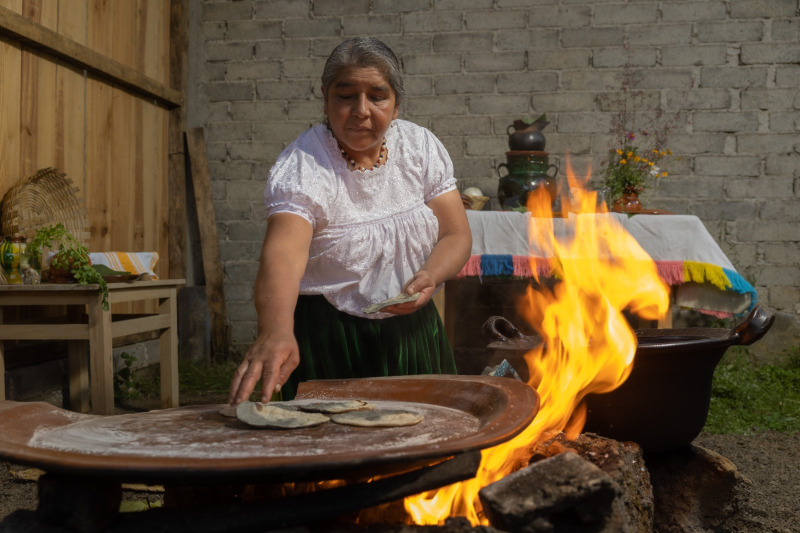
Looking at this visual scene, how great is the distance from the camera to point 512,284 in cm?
529

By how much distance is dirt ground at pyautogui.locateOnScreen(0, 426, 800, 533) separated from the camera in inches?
81.7

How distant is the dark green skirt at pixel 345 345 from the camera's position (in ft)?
6.45

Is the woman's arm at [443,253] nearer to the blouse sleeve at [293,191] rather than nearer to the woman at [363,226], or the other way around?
the woman at [363,226]

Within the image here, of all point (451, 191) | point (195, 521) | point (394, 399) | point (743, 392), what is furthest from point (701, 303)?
point (195, 521)

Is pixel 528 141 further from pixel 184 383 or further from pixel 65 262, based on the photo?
pixel 184 383

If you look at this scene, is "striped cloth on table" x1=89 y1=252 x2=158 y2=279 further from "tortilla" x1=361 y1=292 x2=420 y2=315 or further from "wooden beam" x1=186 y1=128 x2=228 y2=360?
"tortilla" x1=361 y1=292 x2=420 y2=315

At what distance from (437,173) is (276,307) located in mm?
770

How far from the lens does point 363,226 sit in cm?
189

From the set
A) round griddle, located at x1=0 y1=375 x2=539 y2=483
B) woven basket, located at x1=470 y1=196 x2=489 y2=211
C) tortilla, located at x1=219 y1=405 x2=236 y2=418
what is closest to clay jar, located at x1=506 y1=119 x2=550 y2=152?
woven basket, located at x1=470 y1=196 x2=489 y2=211

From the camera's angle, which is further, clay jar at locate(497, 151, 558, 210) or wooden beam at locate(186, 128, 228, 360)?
wooden beam at locate(186, 128, 228, 360)

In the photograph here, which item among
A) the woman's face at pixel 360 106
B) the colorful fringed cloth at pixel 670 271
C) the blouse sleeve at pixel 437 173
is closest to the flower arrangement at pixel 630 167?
the colorful fringed cloth at pixel 670 271

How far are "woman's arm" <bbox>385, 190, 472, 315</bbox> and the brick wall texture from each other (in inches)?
126

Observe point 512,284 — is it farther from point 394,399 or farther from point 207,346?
point 394,399

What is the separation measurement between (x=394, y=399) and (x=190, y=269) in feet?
14.2
